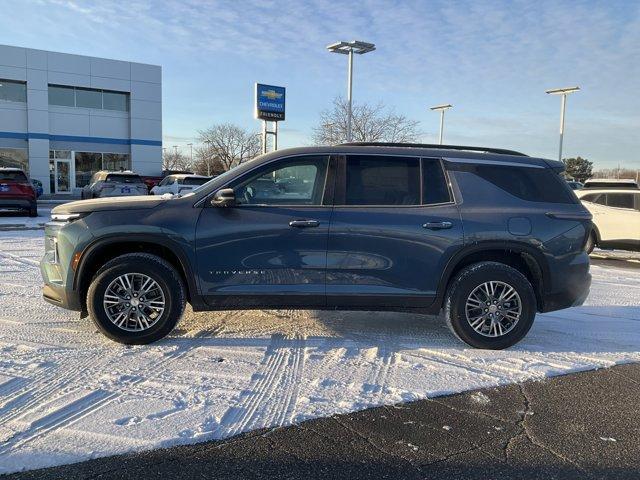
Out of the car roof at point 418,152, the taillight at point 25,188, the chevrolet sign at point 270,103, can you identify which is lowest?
the taillight at point 25,188

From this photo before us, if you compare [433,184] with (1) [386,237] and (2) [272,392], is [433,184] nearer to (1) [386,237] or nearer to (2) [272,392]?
(1) [386,237]

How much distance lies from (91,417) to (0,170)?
51.3 feet

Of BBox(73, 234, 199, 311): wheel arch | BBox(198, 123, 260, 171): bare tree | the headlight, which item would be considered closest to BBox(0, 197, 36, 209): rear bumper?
the headlight

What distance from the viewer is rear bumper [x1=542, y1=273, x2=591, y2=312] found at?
5.11m

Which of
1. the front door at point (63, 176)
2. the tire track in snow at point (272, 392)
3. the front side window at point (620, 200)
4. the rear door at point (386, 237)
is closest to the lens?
the tire track in snow at point (272, 392)

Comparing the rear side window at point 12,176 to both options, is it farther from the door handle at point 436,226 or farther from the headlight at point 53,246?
the door handle at point 436,226

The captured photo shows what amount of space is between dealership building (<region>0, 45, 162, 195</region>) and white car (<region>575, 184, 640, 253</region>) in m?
29.2

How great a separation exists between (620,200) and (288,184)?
1033cm

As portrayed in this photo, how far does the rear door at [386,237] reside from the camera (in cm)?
488

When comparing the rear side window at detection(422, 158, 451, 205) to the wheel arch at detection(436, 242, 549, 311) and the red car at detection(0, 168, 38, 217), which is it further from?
the red car at detection(0, 168, 38, 217)

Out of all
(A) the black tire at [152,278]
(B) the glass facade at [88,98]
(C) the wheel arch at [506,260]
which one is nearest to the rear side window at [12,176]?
(A) the black tire at [152,278]

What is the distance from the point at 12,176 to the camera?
54.2 feet

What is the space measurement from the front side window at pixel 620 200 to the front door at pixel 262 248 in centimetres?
1006

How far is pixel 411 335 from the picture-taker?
5.46m
